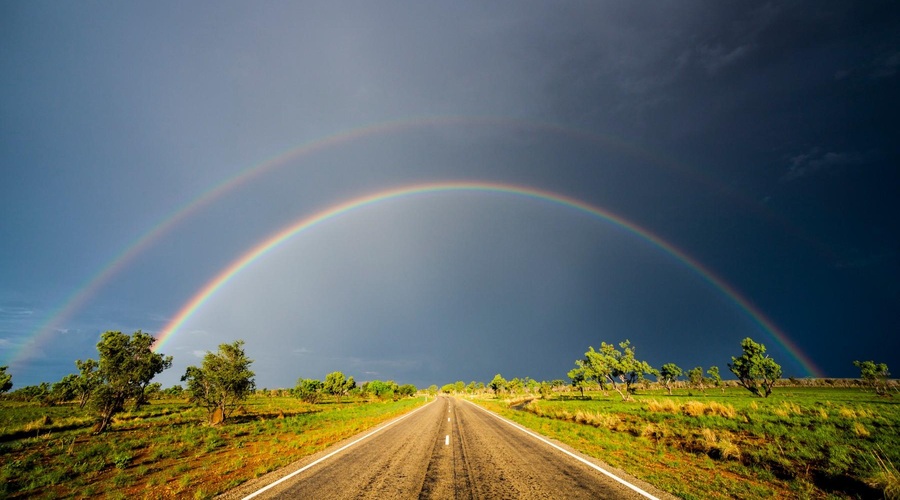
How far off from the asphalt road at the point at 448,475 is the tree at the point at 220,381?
A: 61.0ft

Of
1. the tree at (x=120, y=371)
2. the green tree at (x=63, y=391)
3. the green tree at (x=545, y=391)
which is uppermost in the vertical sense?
the tree at (x=120, y=371)

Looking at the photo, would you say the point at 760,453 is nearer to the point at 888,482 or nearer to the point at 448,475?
the point at 888,482

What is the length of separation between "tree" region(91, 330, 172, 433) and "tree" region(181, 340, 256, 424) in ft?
10.1

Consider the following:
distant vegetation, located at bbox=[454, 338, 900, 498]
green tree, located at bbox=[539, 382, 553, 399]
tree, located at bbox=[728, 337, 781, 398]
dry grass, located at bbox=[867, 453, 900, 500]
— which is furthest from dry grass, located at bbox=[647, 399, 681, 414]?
green tree, located at bbox=[539, 382, 553, 399]

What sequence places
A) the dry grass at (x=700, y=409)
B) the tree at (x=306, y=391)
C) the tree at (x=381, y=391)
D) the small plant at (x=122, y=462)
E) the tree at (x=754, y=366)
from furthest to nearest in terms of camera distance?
the tree at (x=381, y=391) → the tree at (x=306, y=391) → the tree at (x=754, y=366) → the dry grass at (x=700, y=409) → the small plant at (x=122, y=462)

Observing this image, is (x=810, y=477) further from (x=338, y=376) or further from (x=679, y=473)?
(x=338, y=376)

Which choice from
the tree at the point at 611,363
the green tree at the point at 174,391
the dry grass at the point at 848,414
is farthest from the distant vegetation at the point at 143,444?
the green tree at the point at 174,391

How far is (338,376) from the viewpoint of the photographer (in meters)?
99.9

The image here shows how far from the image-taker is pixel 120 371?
22109 millimetres

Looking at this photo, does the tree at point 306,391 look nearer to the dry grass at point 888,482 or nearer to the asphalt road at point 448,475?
the asphalt road at point 448,475

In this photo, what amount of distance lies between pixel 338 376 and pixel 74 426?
259ft

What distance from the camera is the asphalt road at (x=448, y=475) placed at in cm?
703

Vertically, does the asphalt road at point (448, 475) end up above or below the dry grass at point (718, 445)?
above

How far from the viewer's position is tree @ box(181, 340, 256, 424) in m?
25.5
